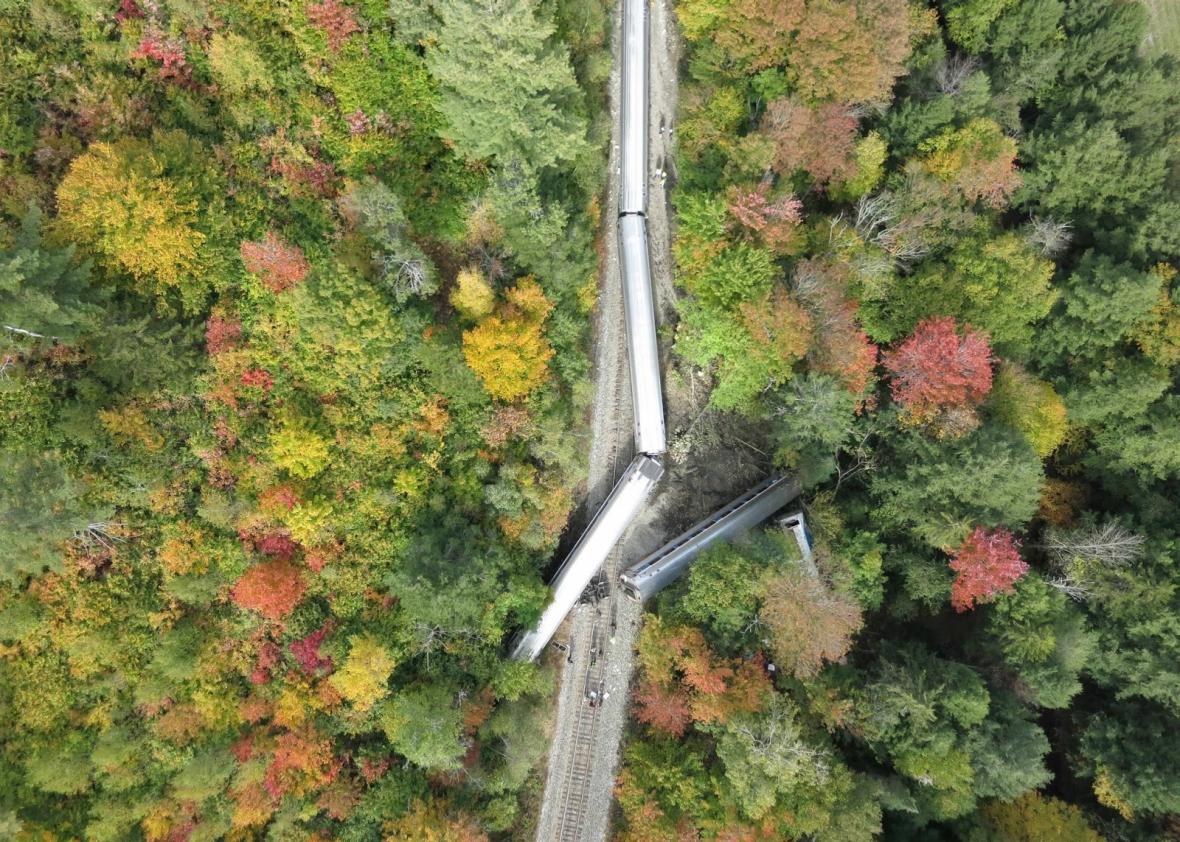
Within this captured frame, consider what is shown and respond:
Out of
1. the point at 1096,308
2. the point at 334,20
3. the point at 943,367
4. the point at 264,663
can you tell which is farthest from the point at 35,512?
the point at 1096,308

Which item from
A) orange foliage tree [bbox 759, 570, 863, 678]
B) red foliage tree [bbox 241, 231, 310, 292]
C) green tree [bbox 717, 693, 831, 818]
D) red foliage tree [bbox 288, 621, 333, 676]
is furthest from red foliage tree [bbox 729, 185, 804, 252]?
red foliage tree [bbox 288, 621, 333, 676]

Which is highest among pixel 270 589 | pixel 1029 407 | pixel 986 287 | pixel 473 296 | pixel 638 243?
pixel 638 243

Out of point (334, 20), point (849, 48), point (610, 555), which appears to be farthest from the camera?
point (610, 555)

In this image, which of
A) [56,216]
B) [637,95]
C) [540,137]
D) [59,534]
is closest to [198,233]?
[56,216]

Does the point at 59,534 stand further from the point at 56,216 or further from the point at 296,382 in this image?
the point at 56,216

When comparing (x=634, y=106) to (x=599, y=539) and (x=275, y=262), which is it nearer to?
(x=275, y=262)

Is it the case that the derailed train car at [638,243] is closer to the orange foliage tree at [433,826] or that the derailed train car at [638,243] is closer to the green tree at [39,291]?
the orange foliage tree at [433,826]

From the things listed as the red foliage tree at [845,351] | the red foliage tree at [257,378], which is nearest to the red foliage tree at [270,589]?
the red foliage tree at [257,378]
